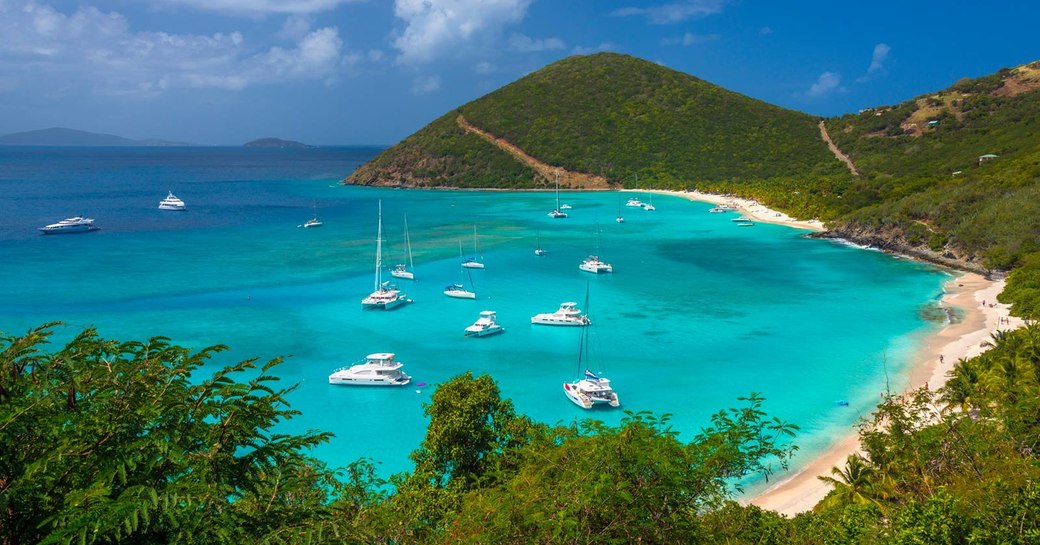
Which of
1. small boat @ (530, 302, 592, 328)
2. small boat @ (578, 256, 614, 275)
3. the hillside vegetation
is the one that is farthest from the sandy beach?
small boat @ (578, 256, 614, 275)

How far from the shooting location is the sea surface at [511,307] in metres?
29.6

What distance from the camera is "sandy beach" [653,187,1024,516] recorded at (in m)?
21.0

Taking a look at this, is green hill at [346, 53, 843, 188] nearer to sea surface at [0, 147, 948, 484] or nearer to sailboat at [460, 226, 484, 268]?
sea surface at [0, 147, 948, 484]

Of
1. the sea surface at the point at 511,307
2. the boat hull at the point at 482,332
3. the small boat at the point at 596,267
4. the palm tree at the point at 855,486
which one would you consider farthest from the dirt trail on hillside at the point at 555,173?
the palm tree at the point at 855,486

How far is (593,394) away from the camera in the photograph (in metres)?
28.1

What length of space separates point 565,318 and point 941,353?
67.3 feet

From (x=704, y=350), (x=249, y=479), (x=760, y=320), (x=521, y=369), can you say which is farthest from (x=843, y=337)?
(x=249, y=479)

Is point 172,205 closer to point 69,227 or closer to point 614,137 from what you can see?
point 69,227

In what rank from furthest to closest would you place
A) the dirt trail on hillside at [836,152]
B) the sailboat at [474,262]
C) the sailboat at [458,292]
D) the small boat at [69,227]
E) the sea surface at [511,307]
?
the dirt trail on hillside at [836,152]
the small boat at [69,227]
the sailboat at [474,262]
the sailboat at [458,292]
the sea surface at [511,307]

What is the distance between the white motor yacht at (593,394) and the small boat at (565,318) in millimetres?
10795

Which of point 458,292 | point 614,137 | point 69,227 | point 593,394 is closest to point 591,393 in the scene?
point 593,394

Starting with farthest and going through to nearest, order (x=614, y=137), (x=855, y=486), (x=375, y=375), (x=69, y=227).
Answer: (x=614, y=137) < (x=69, y=227) < (x=375, y=375) < (x=855, y=486)

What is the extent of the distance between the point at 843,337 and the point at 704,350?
9.07m

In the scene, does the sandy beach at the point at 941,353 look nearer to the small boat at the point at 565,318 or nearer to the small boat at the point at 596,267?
the small boat at the point at 565,318
